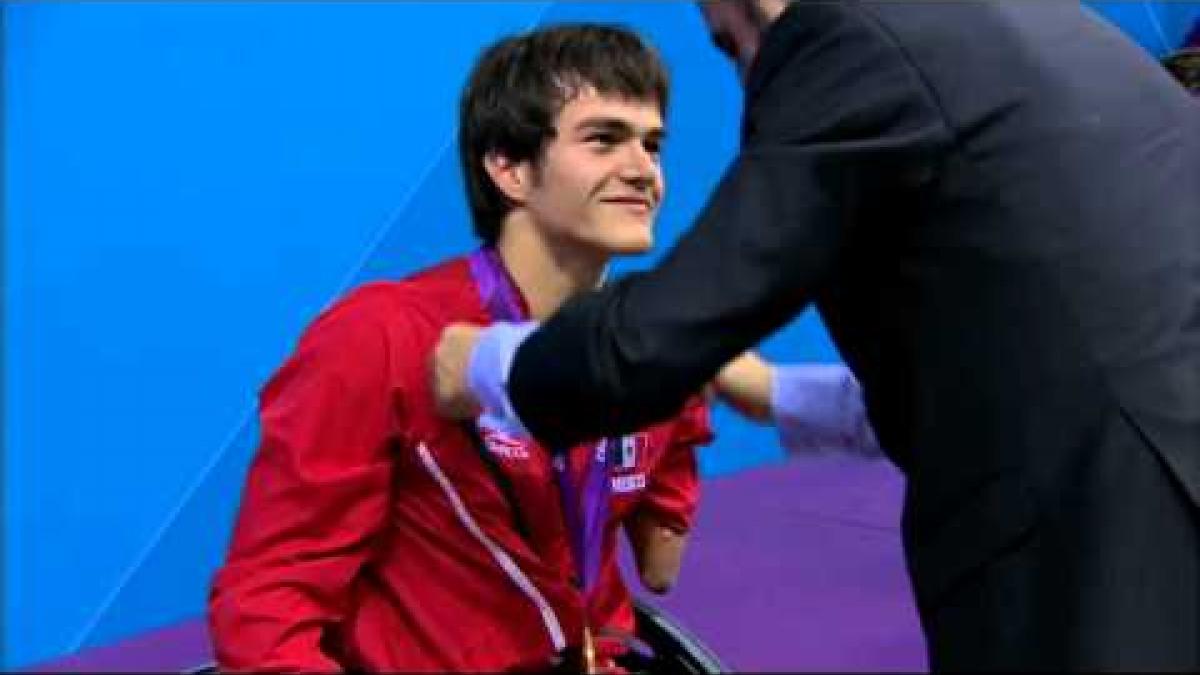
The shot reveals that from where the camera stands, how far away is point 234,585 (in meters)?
1.48

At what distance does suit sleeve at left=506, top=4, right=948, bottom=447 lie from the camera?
110cm

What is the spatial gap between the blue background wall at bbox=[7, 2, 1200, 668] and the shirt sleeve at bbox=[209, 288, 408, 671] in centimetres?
147

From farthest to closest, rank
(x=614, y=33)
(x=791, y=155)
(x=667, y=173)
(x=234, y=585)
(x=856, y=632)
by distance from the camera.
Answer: (x=667, y=173) < (x=856, y=632) < (x=614, y=33) < (x=234, y=585) < (x=791, y=155)

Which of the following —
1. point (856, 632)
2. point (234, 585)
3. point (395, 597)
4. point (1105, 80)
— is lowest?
point (856, 632)

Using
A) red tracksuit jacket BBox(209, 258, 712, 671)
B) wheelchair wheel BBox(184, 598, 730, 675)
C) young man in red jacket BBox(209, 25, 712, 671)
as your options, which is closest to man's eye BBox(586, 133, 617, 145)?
young man in red jacket BBox(209, 25, 712, 671)

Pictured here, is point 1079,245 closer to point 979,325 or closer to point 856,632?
point 979,325

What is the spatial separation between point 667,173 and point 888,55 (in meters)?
3.16

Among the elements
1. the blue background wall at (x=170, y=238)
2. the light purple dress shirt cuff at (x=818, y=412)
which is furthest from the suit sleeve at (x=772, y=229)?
the blue background wall at (x=170, y=238)

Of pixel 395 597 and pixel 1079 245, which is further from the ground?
pixel 1079 245

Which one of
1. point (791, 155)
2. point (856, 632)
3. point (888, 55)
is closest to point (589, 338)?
point (791, 155)

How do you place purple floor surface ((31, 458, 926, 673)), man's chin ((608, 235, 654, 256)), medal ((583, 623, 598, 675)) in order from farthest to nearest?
purple floor surface ((31, 458, 926, 673)), man's chin ((608, 235, 654, 256)), medal ((583, 623, 598, 675))

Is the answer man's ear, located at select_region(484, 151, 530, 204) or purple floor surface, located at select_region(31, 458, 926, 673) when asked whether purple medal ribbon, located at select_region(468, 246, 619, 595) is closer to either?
man's ear, located at select_region(484, 151, 530, 204)

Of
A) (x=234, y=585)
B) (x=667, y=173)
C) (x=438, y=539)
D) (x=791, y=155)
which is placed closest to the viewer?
(x=791, y=155)

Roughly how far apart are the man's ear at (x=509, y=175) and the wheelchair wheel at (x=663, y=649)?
49cm
